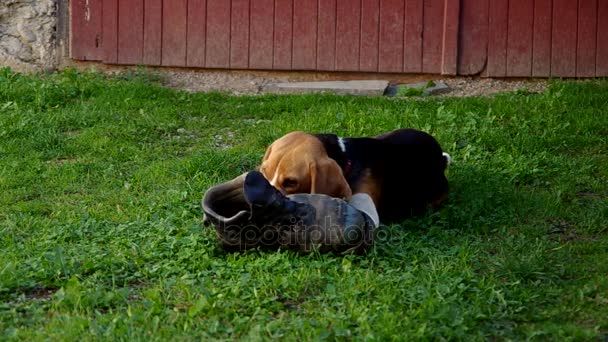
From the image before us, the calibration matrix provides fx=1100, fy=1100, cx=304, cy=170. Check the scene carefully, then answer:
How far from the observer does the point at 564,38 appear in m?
11.5

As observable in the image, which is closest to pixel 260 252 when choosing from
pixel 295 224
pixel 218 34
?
pixel 295 224

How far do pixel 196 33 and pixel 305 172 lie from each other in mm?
5803

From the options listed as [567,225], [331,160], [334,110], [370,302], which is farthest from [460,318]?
[334,110]

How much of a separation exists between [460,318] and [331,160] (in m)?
1.78

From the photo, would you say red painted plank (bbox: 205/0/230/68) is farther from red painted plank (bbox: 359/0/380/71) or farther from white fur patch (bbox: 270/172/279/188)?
white fur patch (bbox: 270/172/279/188)

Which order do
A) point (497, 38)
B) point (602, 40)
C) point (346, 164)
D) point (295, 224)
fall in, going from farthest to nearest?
point (497, 38), point (602, 40), point (346, 164), point (295, 224)

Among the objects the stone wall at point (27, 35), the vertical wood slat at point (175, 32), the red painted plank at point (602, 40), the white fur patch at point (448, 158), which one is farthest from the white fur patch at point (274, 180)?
the stone wall at point (27, 35)

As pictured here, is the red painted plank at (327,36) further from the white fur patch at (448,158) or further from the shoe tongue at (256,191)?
the shoe tongue at (256,191)

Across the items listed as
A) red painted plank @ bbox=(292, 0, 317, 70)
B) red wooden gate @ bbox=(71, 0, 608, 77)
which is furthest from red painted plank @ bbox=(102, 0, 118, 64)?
red painted plank @ bbox=(292, 0, 317, 70)

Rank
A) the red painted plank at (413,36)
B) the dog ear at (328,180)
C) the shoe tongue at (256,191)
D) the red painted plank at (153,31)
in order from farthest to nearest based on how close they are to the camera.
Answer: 1. the red painted plank at (153,31)
2. the red painted plank at (413,36)
3. the dog ear at (328,180)
4. the shoe tongue at (256,191)

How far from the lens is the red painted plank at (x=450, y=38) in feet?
38.1

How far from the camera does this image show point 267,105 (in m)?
10.7

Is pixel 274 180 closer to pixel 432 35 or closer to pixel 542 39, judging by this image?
pixel 432 35

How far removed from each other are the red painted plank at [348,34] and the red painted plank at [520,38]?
1606 millimetres
